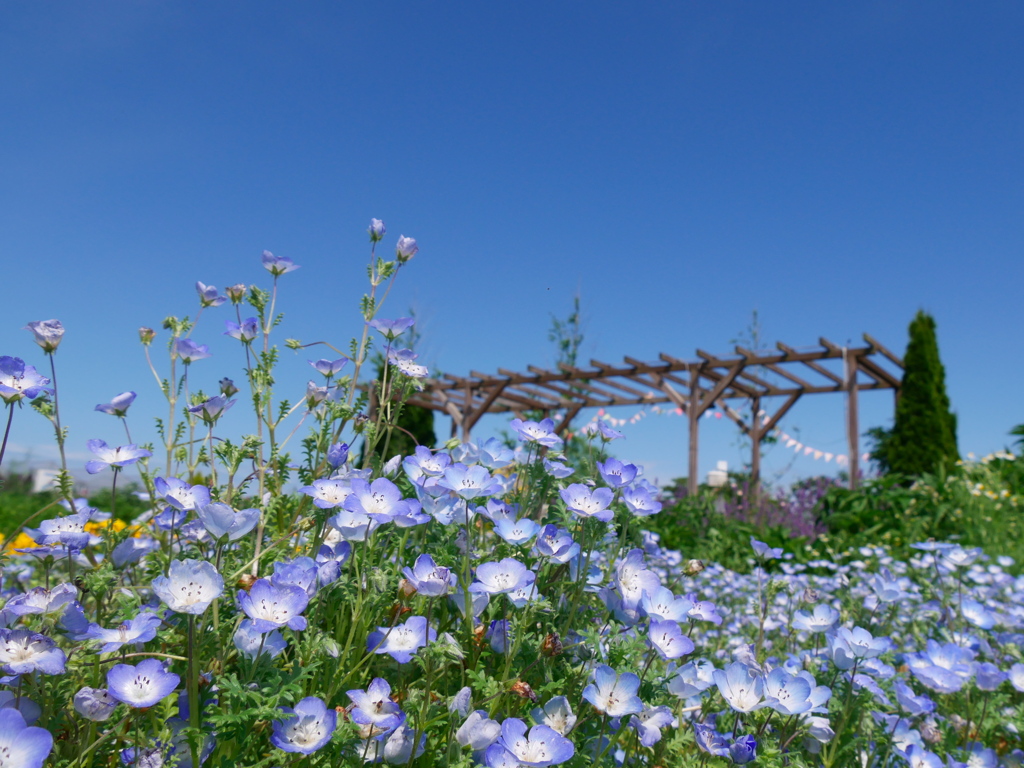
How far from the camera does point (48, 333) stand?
140 centimetres

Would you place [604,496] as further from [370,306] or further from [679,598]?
[370,306]

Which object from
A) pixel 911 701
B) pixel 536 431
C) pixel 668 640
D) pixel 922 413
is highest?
pixel 922 413

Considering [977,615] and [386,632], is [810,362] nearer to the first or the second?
[977,615]

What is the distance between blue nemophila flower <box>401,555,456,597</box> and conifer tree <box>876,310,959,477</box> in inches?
356

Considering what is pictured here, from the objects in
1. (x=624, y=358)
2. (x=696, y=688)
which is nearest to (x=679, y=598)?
(x=696, y=688)

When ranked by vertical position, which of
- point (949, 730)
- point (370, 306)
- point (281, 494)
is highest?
point (370, 306)

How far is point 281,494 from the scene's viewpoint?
162 centimetres

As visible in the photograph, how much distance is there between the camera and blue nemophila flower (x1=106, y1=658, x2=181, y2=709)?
0.94 meters

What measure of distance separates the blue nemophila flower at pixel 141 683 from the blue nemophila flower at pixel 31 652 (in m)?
0.11

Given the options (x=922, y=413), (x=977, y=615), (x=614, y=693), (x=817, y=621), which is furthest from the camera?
(x=922, y=413)

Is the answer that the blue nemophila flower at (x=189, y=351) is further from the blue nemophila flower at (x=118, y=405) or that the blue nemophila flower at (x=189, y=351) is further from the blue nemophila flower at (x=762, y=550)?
the blue nemophila flower at (x=762, y=550)

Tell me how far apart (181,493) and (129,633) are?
0.28 metres

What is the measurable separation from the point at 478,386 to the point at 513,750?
1153cm

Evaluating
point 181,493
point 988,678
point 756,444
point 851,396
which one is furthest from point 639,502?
point 756,444
